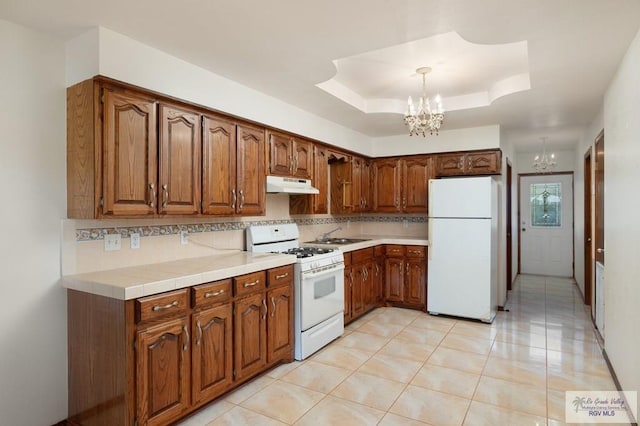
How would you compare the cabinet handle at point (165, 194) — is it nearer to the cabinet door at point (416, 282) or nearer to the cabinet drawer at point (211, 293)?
the cabinet drawer at point (211, 293)

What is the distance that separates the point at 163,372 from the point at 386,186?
391cm

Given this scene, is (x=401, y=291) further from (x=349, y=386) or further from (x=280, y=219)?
(x=349, y=386)

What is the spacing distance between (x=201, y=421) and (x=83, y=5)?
2467 mm

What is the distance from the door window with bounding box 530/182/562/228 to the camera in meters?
7.28

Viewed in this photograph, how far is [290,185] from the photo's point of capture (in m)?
3.72

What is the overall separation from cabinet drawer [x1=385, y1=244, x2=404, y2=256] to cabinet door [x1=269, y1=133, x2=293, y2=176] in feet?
6.24

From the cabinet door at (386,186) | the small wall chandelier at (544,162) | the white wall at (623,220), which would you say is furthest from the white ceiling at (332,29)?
the small wall chandelier at (544,162)

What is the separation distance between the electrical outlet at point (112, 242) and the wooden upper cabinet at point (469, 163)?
12.8 ft

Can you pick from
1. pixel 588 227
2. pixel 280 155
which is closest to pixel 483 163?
pixel 588 227

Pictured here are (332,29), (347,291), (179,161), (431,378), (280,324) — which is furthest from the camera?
(347,291)

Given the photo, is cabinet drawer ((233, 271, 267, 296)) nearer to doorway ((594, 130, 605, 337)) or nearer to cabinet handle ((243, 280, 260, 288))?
cabinet handle ((243, 280, 260, 288))

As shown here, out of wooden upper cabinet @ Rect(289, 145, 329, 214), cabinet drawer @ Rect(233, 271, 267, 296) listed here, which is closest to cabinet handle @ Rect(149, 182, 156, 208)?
cabinet drawer @ Rect(233, 271, 267, 296)

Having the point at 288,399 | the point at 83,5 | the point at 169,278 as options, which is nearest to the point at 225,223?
the point at 169,278

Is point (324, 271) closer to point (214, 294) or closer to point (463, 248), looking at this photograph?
point (214, 294)
